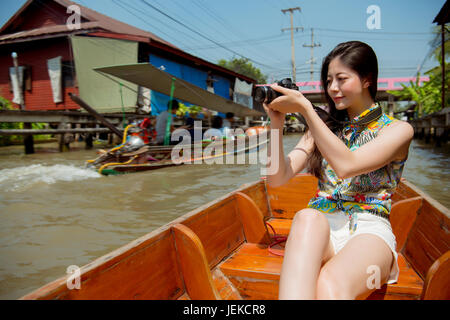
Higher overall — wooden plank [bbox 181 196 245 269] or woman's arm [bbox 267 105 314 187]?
woman's arm [bbox 267 105 314 187]

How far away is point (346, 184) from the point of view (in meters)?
1.49

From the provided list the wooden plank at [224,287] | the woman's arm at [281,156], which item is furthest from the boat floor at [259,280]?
the woman's arm at [281,156]

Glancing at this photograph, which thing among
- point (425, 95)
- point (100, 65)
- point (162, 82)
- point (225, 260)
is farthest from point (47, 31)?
point (425, 95)

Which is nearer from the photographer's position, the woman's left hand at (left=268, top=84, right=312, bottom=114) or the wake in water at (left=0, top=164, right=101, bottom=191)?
the woman's left hand at (left=268, top=84, right=312, bottom=114)

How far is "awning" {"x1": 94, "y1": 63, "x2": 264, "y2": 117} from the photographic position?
22.9 ft

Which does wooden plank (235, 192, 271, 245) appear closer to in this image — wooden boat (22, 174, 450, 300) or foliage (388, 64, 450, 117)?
wooden boat (22, 174, 450, 300)

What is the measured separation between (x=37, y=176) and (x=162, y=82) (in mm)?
3427

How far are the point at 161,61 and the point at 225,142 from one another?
258 inches

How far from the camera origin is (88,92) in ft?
40.6

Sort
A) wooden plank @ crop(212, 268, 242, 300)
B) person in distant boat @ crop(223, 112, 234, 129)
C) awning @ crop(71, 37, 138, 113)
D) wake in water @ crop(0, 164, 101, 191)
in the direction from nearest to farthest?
1. wooden plank @ crop(212, 268, 242, 300)
2. wake in water @ crop(0, 164, 101, 191)
3. person in distant boat @ crop(223, 112, 234, 129)
4. awning @ crop(71, 37, 138, 113)

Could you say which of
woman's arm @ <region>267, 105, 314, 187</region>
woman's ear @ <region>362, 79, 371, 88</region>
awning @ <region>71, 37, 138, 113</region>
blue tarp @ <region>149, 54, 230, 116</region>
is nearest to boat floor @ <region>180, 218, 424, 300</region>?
woman's arm @ <region>267, 105, 314, 187</region>

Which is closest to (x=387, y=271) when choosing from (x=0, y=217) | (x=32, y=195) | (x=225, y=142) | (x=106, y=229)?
(x=106, y=229)

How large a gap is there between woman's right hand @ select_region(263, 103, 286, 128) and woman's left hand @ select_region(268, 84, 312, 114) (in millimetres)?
144

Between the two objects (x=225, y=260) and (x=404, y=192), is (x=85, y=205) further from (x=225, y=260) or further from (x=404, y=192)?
(x=404, y=192)
